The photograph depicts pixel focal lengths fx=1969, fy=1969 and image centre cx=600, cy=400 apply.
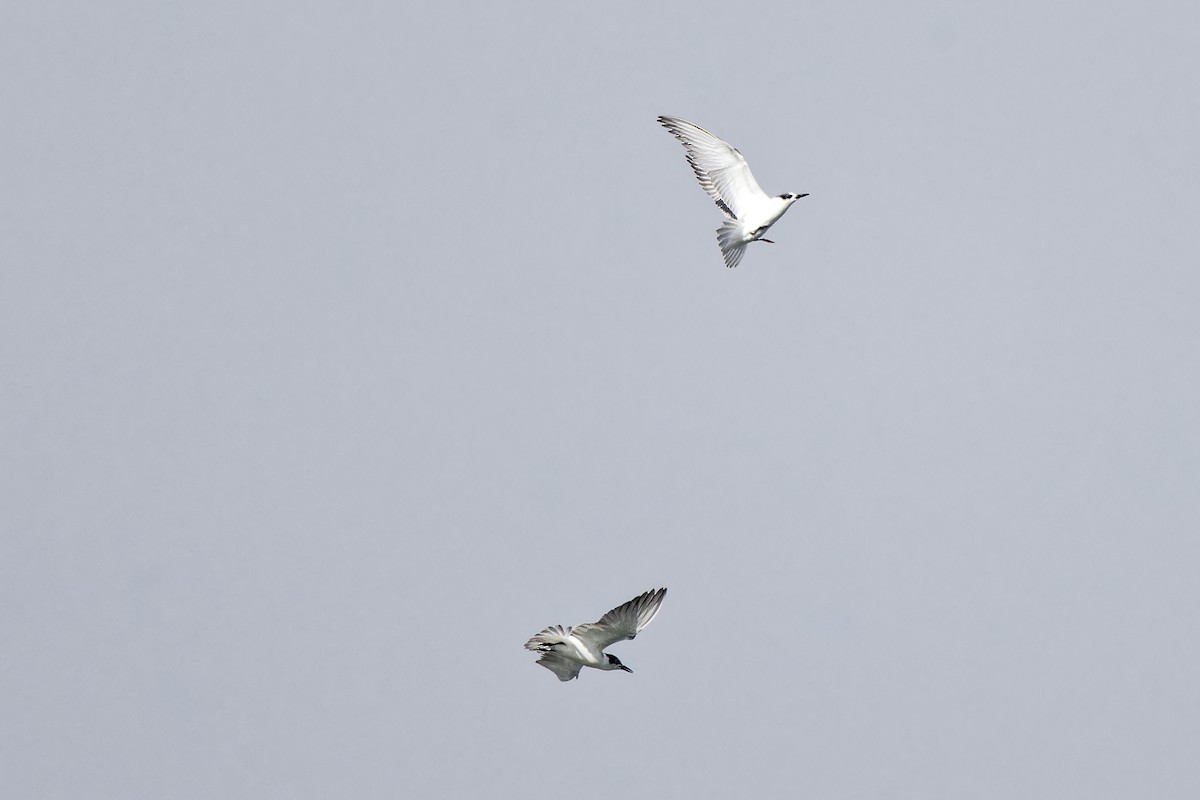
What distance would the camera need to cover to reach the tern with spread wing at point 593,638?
3775 cm

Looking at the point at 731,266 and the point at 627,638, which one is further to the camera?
the point at 731,266

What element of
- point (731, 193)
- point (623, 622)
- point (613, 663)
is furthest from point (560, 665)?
point (731, 193)

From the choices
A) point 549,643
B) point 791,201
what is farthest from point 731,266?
point 549,643

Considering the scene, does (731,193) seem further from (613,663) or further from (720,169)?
(613,663)

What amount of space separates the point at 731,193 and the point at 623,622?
1230 cm

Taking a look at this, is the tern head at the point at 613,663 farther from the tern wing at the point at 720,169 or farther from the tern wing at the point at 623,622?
the tern wing at the point at 720,169

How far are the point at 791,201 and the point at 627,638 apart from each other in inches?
486

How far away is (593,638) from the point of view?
3944 cm

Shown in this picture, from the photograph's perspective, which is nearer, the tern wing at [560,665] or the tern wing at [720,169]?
the tern wing at [560,665]

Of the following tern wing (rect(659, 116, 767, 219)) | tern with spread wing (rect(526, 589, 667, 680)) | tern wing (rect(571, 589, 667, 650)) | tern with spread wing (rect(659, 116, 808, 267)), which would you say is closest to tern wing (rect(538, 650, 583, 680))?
tern with spread wing (rect(526, 589, 667, 680))

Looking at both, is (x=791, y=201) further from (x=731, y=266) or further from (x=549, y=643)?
(x=549, y=643)

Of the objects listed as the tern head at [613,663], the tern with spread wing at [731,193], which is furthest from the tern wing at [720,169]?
the tern head at [613,663]

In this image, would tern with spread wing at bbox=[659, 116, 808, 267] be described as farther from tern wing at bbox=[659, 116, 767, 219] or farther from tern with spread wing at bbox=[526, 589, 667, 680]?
tern with spread wing at bbox=[526, 589, 667, 680]

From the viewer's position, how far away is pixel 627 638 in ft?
127
